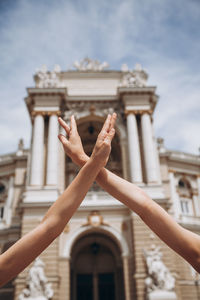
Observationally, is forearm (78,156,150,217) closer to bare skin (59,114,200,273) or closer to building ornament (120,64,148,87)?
bare skin (59,114,200,273)

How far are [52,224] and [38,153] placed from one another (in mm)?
20439

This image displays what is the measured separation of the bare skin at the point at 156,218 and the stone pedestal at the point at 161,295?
16213 mm

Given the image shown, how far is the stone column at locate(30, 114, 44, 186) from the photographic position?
23.4 meters

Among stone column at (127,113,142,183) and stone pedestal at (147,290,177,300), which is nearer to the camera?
stone pedestal at (147,290,177,300)

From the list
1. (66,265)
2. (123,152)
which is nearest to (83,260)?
(66,265)

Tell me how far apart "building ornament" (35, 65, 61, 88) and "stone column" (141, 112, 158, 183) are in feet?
26.9

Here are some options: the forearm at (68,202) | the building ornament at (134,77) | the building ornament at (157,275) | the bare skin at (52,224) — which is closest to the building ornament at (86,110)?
the building ornament at (134,77)

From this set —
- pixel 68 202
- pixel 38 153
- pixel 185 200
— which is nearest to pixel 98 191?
pixel 38 153

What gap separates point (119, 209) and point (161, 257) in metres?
4.30

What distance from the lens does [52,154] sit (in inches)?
952

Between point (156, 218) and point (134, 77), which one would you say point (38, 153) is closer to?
point (134, 77)

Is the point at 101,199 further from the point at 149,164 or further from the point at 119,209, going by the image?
the point at 149,164

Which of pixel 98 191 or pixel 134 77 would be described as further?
pixel 134 77

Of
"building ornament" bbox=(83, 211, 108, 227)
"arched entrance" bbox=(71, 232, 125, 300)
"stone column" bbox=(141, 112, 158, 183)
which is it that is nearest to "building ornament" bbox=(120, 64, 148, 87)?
"stone column" bbox=(141, 112, 158, 183)
